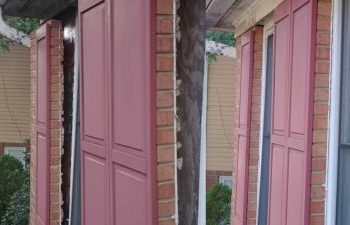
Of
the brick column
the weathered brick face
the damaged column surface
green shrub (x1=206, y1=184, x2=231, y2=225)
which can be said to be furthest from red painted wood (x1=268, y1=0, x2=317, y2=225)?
green shrub (x1=206, y1=184, x2=231, y2=225)

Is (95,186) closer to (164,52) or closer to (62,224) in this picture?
(164,52)

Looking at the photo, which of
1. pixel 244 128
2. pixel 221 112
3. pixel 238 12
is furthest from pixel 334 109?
pixel 221 112

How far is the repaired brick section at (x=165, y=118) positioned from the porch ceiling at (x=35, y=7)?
254cm

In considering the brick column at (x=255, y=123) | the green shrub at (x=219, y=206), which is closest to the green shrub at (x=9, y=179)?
the green shrub at (x=219, y=206)

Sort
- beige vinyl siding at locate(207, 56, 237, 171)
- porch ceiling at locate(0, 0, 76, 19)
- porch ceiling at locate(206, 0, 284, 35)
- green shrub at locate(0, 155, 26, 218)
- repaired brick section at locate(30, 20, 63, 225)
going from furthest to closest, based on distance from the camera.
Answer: beige vinyl siding at locate(207, 56, 237, 171), green shrub at locate(0, 155, 26, 218), porch ceiling at locate(206, 0, 284, 35), repaired brick section at locate(30, 20, 63, 225), porch ceiling at locate(0, 0, 76, 19)

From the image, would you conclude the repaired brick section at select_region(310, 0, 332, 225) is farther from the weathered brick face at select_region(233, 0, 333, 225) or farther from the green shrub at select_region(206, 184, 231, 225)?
the green shrub at select_region(206, 184, 231, 225)

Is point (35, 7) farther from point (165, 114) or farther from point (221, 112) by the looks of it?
point (221, 112)

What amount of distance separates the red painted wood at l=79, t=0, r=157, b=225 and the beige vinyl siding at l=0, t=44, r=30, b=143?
8574 mm

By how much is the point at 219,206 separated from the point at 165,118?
754 centimetres

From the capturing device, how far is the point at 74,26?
204 inches

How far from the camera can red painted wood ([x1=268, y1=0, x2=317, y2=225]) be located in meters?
4.11

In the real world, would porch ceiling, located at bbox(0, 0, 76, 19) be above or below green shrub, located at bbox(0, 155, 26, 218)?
above

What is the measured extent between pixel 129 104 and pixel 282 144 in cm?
234

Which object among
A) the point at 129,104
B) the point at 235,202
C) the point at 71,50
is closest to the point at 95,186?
the point at 129,104
